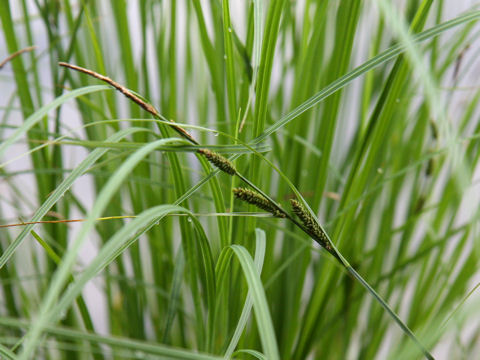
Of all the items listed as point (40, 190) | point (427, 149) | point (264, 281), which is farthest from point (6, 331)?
point (427, 149)

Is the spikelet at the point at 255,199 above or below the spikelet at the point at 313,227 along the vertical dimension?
above

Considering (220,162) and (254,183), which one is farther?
(254,183)

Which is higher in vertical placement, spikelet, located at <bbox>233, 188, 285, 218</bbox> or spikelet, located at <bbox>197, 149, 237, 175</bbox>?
spikelet, located at <bbox>197, 149, 237, 175</bbox>

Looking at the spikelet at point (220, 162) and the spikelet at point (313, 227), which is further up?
the spikelet at point (220, 162)

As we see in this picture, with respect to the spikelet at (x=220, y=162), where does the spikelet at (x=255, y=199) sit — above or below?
below

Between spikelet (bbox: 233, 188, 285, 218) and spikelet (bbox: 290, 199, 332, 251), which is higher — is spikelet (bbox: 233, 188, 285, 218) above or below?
above
